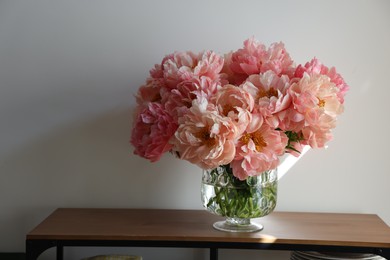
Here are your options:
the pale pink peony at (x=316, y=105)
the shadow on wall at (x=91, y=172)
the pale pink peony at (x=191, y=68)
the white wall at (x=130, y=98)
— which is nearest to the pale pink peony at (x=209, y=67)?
the pale pink peony at (x=191, y=68)

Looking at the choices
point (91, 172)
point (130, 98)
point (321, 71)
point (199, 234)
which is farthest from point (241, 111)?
point (91, 172)

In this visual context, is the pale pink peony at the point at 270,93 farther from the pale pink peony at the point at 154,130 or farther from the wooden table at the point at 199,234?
the wooden table at the point at 199,234

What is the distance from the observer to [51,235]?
1.59 m

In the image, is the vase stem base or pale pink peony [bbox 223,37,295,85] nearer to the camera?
pale pink peony [bbox 223,37,295,85]

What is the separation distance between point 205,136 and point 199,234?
35 centimetres

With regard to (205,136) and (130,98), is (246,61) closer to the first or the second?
(205,136)

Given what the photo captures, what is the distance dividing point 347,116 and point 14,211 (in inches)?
49.7

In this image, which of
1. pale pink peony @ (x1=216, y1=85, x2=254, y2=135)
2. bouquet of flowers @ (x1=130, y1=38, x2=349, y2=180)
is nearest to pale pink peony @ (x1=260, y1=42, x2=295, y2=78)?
Answer: bouquet of flowers @ (x1=130, y1=38, x2=349, y2=180)

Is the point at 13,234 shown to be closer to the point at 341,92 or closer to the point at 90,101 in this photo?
the point at 90,101

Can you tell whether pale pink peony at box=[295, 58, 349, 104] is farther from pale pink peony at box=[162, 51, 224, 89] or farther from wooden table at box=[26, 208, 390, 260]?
wooden table at box=[26, 208, 390, 260]

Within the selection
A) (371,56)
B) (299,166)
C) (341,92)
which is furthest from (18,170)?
(371,56)

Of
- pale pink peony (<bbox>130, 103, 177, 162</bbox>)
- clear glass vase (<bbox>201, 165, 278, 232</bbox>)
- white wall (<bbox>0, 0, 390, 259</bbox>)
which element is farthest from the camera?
white wall (<bbox>0, 0, 390, 259</bbox>)

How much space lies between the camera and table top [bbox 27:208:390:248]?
1589mm

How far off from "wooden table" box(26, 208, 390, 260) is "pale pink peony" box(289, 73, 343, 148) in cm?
31
